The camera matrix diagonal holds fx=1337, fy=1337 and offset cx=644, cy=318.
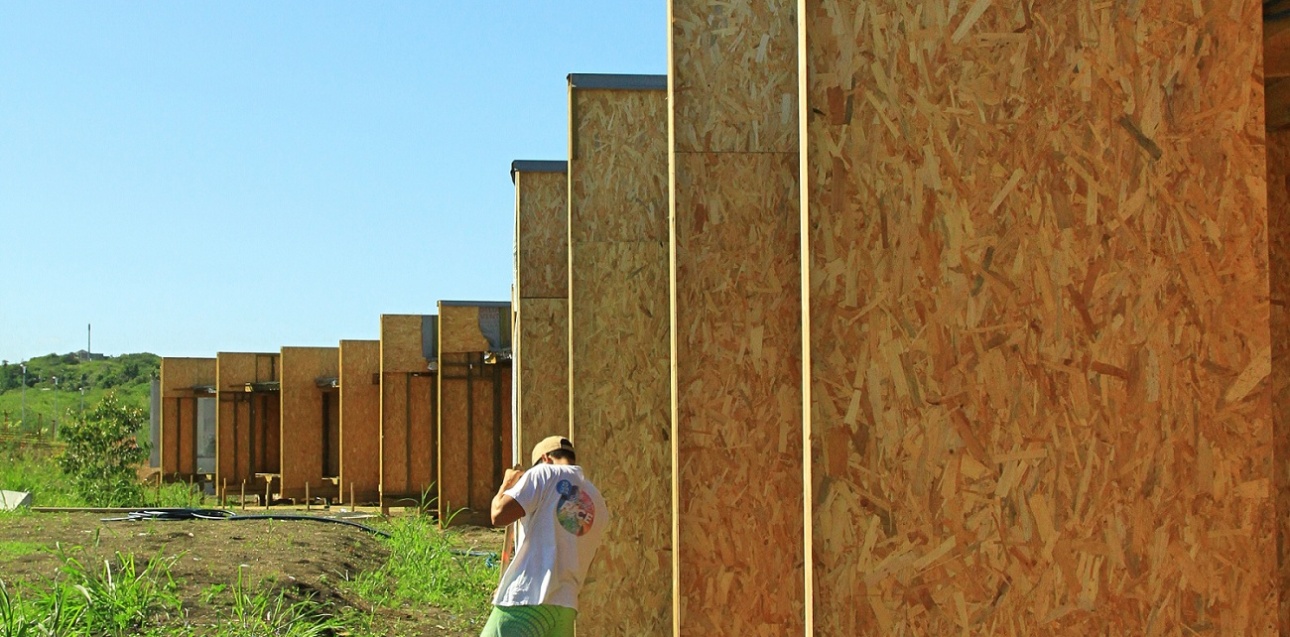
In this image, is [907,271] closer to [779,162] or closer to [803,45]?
[803,45]

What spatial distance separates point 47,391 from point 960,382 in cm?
8403

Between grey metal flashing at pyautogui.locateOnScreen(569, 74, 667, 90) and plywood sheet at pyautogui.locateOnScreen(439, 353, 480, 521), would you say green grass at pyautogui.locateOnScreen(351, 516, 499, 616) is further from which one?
grey metal flashing at pyautogui.locateOnScreen(569, 74, 667, 90)

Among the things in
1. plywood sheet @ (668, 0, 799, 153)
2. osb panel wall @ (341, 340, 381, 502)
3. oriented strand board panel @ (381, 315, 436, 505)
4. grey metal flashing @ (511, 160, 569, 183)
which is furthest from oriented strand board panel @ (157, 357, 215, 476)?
plywood sheet @ (668, 0, 799, 153)

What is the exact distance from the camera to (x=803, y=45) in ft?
8.87

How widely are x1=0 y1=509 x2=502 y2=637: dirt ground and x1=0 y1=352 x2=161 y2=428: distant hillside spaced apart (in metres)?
54.1

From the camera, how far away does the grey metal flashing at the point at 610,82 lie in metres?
7.77

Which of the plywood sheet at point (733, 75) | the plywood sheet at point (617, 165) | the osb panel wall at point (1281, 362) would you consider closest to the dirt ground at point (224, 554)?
the plywood sheet at point (617, 165)

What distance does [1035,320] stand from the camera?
258cm

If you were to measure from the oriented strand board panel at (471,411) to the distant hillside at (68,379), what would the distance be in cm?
5195

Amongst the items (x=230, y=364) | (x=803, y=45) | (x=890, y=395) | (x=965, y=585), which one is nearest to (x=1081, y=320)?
(x=890, y=395)

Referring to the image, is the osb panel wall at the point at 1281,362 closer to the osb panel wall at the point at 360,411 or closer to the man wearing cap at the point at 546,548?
the man wearing cap at the point at 546,548

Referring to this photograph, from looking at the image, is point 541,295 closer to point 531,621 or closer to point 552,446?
point 552,446

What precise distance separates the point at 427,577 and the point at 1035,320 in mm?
9736

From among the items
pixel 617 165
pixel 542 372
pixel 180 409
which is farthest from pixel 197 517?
pixel 180 409
